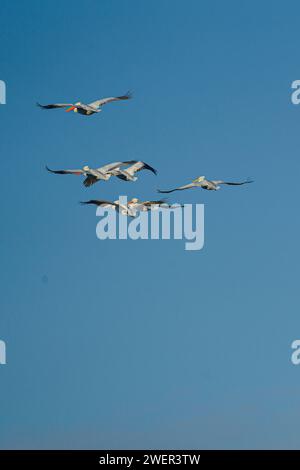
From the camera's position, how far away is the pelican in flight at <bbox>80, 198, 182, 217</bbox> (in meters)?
96.6

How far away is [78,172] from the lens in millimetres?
94188

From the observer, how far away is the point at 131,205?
97.1 m

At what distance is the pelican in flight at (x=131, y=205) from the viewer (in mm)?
96625
